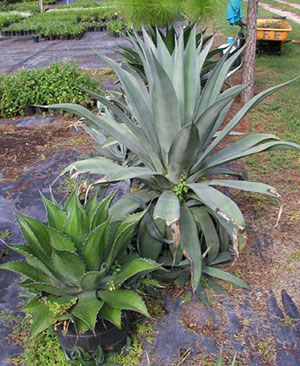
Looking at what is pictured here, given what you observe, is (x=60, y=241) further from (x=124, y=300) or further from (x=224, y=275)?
(x=224, y=275)

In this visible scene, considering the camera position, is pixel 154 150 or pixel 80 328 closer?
pixel 80 328

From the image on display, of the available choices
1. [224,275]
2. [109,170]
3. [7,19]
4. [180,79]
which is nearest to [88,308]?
[109,170]

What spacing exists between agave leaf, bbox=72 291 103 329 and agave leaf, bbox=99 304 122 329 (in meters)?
0.06

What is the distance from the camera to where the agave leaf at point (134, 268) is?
1.81 m

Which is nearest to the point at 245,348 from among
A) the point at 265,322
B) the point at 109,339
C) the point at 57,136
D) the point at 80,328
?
the point at 265,322

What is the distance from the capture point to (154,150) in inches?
93.0

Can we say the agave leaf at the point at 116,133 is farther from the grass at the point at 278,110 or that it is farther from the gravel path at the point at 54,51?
the gravel path at the point at 54,51

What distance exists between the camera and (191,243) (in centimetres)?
214

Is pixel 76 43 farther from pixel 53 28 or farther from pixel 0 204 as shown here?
pixel 0 204

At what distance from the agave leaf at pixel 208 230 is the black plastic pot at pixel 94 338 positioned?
2.22 ft

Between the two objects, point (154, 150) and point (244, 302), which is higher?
point (154, 150)

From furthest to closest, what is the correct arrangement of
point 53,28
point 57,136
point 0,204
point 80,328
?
1. point 53,28
2. point 57,136
3. point 0,204
4. point 80,328

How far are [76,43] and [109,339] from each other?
1046 cm

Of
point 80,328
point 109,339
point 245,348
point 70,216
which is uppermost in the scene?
point 70,216
